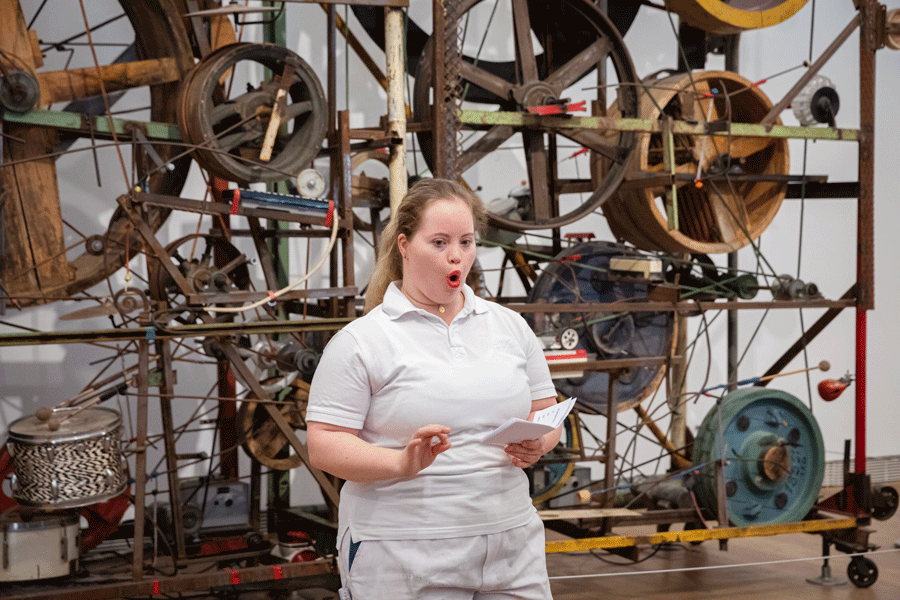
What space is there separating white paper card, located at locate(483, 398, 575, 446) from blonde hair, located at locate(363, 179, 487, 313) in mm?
491

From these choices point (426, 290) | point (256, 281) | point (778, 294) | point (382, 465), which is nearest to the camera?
point (382, 465)

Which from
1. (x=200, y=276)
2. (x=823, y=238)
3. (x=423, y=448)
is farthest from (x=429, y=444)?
(x=823, y=238)

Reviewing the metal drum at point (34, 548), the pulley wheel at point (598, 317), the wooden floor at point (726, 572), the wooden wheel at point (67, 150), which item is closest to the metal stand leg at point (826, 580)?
the wooden floor at point (726, 572)

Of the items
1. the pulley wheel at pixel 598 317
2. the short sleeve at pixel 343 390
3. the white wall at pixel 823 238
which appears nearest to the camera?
the short sleeve at pixel 343 390

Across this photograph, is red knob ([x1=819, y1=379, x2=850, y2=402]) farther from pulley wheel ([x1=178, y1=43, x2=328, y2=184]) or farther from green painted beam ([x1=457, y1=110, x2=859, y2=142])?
pulley wheel ([x1=178, y1=43, x2=328, y2=184])

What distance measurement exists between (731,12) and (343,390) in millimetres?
4174

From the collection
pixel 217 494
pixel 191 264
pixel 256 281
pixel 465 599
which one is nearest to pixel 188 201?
pixel 191 264

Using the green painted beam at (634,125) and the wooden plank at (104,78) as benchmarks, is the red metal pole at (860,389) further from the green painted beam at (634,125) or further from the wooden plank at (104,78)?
the wooden plank at (104,78)

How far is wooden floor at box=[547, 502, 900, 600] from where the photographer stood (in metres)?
5.17

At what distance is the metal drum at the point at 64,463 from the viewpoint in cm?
398

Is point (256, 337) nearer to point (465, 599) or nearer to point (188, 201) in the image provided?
point (188, 201)

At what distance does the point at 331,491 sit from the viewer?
14.8 ft

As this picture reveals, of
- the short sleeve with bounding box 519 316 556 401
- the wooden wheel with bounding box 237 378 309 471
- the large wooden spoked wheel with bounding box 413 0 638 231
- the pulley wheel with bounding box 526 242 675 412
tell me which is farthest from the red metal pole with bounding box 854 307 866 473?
the short sleeve with bounding box 519 316 556 401

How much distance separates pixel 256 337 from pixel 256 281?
1.06 metres
